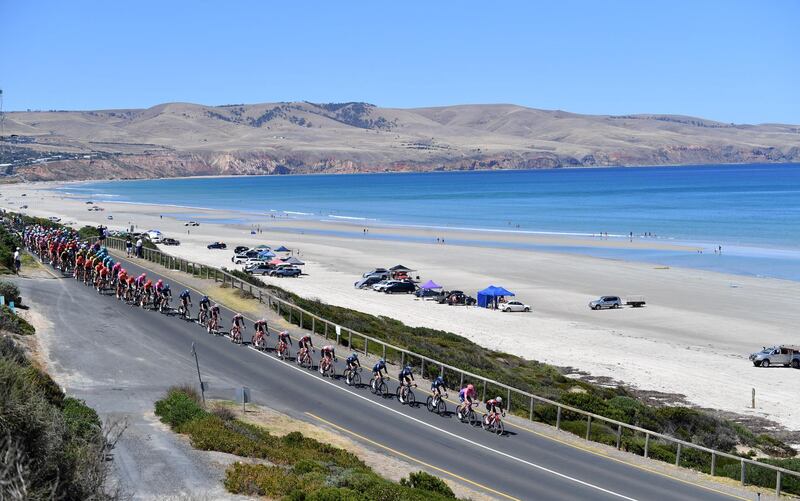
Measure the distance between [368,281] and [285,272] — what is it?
6.98m

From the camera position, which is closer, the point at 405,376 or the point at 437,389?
the point at 437,389

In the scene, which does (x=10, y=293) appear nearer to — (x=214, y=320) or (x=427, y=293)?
(x=214, y=320)

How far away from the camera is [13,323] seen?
2580cm

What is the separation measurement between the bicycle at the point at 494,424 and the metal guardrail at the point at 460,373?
144cm

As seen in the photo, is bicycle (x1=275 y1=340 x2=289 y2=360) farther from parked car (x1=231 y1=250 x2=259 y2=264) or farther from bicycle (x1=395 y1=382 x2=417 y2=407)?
parked car (x1=231 y1=250 x2=259 y2=264)

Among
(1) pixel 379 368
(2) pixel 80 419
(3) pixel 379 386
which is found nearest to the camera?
(2) pixel 80 419

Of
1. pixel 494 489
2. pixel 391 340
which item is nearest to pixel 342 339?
pixel 391 340

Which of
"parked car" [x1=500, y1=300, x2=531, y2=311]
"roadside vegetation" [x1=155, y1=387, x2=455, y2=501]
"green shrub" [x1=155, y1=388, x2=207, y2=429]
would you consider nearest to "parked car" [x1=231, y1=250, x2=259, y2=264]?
"parked car" [x1=500, y1=300, x2=531, y2=311]

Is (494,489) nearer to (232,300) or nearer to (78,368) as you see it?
(78,368)

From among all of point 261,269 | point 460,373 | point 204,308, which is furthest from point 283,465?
point 261,269

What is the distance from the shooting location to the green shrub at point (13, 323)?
25.2 metres

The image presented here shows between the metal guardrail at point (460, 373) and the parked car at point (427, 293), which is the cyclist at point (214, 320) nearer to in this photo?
the metal guardrail at point (460, 373)

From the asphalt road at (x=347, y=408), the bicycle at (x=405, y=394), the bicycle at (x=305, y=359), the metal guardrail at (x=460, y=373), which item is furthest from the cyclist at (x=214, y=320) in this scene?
the bicycle at (x=405, y=394)

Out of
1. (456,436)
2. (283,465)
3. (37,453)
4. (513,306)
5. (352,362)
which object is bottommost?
(513,306)
